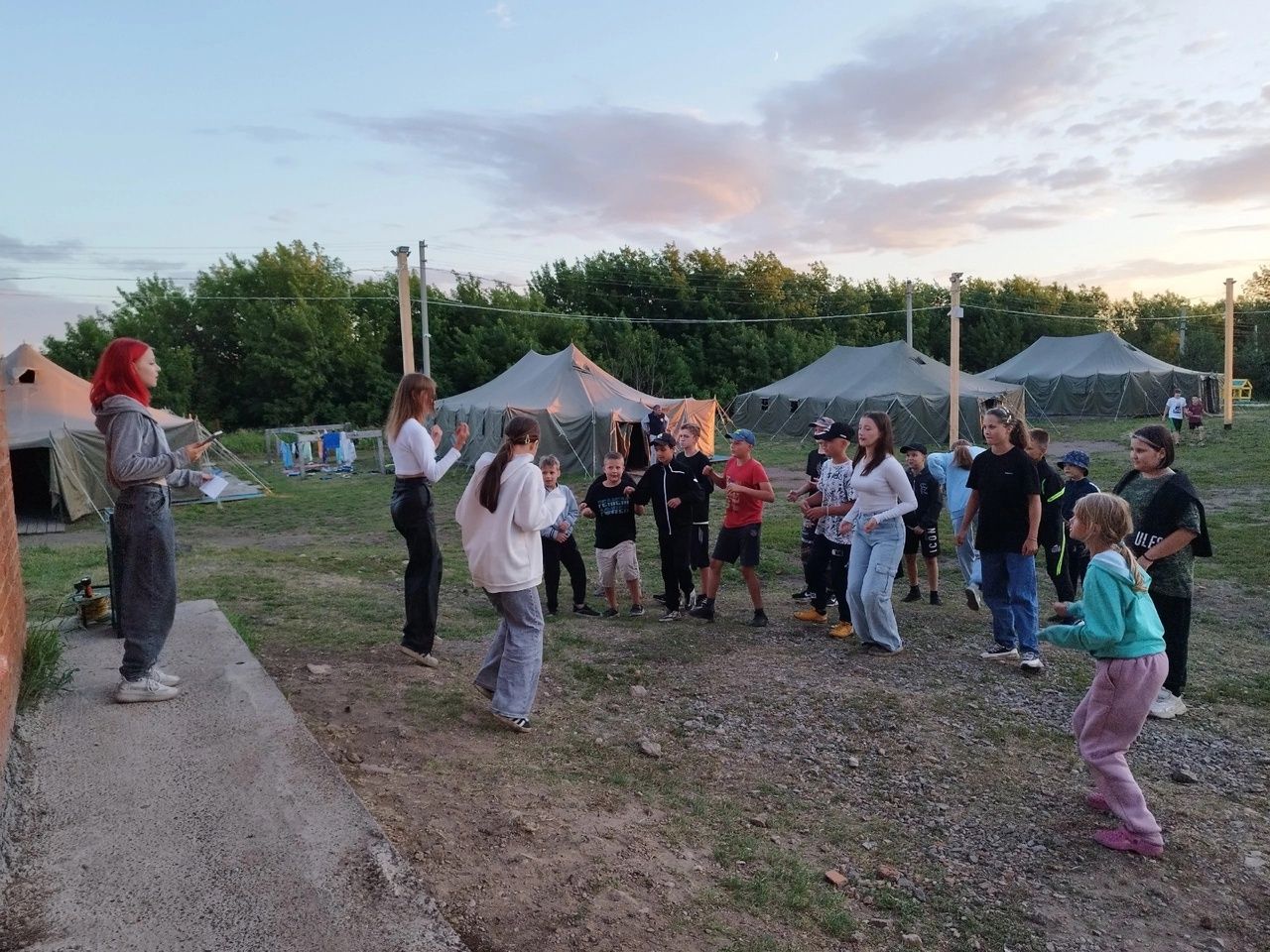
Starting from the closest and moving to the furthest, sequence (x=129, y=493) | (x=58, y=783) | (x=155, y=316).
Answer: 1. (x=58, y=783)
2. (x=129, y=493)
3. (x=155, y=316)

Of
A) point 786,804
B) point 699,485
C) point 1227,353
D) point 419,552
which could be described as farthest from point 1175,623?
point 1227,353

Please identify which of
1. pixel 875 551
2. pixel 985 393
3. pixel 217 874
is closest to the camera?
pixel 217 874

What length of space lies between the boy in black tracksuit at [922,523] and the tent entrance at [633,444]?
13.8 metres

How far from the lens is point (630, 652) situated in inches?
257

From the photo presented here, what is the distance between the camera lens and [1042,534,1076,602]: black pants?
7.11 meters

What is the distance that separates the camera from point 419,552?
536 centimetres

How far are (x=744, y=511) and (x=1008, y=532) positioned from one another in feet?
6.78

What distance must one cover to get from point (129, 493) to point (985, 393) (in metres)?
26.2

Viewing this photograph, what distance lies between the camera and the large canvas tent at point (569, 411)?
70.5 feet

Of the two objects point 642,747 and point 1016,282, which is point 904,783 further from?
point 1016,282

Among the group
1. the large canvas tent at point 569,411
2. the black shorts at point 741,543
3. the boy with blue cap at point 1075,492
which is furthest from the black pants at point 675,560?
the large canvas tent at point 569,411

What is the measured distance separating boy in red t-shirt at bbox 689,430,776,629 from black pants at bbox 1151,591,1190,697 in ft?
9.20

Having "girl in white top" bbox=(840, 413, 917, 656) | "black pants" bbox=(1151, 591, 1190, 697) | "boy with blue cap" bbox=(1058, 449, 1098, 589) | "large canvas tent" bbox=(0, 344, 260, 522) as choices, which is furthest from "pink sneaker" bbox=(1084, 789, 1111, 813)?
"large canvas tent" bbox=(0, 344, 260, 522)

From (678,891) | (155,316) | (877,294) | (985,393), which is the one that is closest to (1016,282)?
(877,294)
